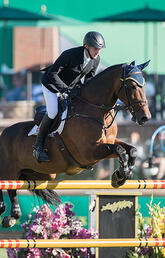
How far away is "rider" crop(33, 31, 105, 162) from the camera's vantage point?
536 centimetres

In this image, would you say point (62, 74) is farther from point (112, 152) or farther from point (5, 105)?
point (5, 105)

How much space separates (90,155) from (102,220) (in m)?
0.66

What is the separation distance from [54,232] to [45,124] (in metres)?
1.02

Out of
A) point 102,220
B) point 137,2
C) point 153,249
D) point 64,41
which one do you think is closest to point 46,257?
point 102,220

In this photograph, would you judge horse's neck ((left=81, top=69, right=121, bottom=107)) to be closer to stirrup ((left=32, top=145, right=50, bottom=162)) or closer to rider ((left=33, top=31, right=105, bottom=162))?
rider ((left=33, top=31, right=105, bottom=162))

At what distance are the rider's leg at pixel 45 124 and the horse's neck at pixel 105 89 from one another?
0.32 m

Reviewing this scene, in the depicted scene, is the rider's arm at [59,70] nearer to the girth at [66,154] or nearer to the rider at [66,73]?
the rider at [66,73]

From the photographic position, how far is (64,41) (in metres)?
17.0

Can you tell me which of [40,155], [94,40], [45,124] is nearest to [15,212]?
[40,155]

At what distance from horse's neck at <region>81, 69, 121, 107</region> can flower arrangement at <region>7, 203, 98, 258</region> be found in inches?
42.9

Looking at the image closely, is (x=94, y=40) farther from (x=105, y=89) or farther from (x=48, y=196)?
(x=48, y=196)

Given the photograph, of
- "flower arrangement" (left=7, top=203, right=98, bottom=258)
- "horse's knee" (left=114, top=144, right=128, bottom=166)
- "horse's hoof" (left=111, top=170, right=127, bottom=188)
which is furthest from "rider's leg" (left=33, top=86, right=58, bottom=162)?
"horse's hoof" (left=111, top=170, right=127, bottom=188)

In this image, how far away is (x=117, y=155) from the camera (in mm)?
4992

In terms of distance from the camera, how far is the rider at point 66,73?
5359 mm
